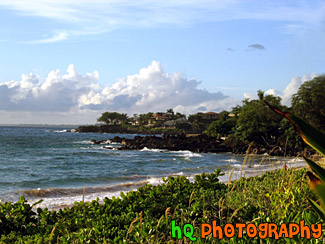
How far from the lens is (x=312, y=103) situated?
3828 cm

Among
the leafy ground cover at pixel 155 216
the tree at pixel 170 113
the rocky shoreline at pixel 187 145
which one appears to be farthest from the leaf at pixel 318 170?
the tree at pixel 170 113

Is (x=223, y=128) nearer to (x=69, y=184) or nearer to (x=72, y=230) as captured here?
(x=69, y=184)

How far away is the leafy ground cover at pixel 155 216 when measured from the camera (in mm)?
3600

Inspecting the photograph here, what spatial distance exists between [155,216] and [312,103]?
3739cm

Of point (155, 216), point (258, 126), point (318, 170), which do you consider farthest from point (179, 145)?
point (318, 170)

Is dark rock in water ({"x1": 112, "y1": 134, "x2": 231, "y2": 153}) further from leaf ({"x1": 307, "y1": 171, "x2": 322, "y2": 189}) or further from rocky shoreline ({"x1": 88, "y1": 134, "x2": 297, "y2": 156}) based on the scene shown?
leaf ({"x1": 307, "y1": 171, "x2": 322, "y2": 189})

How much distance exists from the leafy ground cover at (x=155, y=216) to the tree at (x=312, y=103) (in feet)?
113

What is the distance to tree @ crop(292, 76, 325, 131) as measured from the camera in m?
37.7

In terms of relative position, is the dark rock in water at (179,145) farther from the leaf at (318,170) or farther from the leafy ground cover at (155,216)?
the leaf at (318,170)

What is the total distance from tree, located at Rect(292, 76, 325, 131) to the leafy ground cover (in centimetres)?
3444

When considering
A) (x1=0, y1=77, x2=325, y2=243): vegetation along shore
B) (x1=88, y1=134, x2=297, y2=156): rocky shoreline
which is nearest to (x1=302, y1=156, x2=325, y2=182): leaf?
(x1=0, y1=77, x2=325, y2=243): vegetation along shore

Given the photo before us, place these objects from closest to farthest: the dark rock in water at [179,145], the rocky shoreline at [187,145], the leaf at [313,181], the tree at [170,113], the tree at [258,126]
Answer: the leaf at [313,181]
the rocky shoreline at [187,145]
the tree at [258,126]
the dark rock in water at [179,145]
the tree at [170,113]

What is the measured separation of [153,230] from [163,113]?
465ft

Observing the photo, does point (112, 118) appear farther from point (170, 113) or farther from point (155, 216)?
point (155, 216)
